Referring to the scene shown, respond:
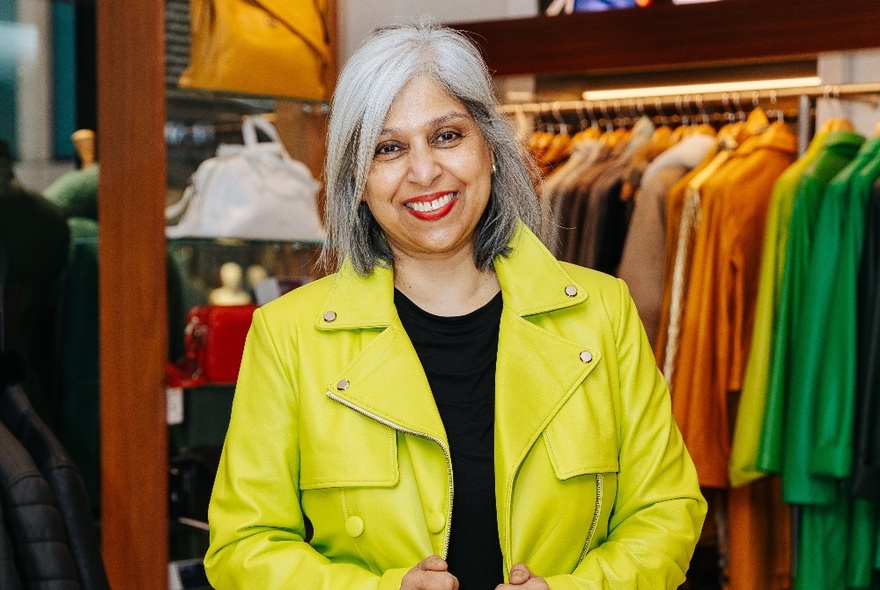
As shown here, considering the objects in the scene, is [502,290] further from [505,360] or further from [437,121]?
[437,121]

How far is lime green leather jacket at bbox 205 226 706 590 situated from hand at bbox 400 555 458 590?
4 cm

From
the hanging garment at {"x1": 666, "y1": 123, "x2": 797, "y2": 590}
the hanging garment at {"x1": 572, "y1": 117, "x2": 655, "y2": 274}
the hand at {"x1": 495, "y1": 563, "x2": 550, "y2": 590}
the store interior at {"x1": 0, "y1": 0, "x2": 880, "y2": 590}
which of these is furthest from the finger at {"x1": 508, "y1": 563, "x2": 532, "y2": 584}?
the hanging garment at {"x1": 572, "y1": 117, "x2": 655, "y2": 274}

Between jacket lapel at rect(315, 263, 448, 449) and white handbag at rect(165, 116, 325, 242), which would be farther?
white handbag at rect(165, 116, 325, 242)

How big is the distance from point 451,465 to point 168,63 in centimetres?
187

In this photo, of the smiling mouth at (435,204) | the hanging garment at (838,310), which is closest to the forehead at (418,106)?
the smiling mouth at (435,204)

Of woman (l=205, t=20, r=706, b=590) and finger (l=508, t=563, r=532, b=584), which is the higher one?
woman (l=205, t=20, r=706, b=590)

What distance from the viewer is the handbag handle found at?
143 inches

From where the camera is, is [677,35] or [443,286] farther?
[677,35]

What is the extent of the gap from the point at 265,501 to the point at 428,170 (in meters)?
0.53

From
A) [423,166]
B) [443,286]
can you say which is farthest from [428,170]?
[443,286]

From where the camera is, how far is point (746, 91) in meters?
3.61

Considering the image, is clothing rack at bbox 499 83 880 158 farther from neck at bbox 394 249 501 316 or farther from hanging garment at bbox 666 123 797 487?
neck at bbox 394 249 501 316

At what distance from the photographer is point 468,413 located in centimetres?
182

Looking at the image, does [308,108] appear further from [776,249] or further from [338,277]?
[338,277]
